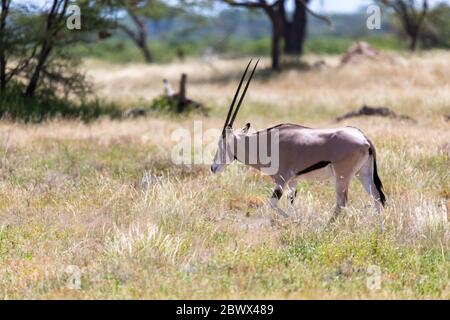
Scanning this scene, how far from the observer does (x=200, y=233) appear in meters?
6.83

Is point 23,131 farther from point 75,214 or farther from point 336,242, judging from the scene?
point 336,242

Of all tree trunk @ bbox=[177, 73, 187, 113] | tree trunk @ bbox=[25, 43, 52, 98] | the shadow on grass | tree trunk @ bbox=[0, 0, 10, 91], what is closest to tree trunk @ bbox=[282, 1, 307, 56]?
tree trunk @ bbox=[177, 73, 187, 113]

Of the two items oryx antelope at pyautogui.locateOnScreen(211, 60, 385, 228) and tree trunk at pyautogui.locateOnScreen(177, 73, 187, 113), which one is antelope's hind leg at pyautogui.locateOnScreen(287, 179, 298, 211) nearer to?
oryx antelope at pyautogui.locateOnScreen(211, 60, 385, 228)

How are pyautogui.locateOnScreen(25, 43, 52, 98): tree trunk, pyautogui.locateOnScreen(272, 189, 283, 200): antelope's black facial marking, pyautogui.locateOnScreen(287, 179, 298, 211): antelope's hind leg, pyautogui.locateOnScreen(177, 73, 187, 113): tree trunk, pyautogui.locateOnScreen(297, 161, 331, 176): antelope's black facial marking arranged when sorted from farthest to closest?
pyautogui.locateOnScreen(177, 73, 187, 113): tree trunk, pyautogui.locateOnScreen(25, 43, 52, 98): tree trunk, pyautogui.locateOnScreen(287, 179, 298, 211): antelope's hind leg, pyautogui.locateOnScreen(272, 189, 283, 200): antelope's black facial marking, pyautogui.locateOnScreen(297, 161, 331, 176): antelope's black facial marking

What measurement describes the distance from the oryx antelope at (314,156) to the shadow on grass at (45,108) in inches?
285

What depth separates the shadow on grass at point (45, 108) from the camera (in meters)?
14.6

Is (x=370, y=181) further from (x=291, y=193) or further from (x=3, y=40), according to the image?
(x=3, y=40)

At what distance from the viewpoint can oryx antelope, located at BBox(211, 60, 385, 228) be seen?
7.05 m

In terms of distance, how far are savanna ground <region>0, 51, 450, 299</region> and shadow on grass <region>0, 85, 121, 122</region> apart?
5.43 feet

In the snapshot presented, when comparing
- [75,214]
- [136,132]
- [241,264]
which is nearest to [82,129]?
[136,132]

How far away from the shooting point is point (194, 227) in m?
6.95

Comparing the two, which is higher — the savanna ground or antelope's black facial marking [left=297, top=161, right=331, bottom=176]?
antelope's black facial marking [left=297, top=161, right=331, bottom=176]

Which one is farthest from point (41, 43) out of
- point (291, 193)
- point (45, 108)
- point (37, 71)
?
point (291, 193)
